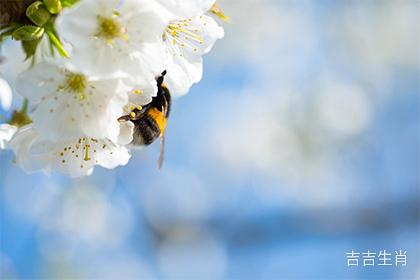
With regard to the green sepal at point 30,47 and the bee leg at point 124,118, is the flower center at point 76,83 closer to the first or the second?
the bee leg at point 124,118

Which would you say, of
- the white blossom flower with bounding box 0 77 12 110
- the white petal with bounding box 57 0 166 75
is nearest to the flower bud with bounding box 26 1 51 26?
the white petal with bounding box 57 0 166 75

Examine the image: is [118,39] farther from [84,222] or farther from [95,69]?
[84,222]

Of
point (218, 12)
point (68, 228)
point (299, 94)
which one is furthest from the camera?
point (299, 94)

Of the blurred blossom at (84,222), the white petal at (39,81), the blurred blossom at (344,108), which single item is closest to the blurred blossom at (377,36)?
the blurred blossom at (344,108)

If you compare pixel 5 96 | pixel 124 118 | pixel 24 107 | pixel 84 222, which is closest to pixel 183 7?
pixel 124 118

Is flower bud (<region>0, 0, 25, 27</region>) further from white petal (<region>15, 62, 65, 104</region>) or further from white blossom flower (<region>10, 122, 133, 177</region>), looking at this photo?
white blossom flower (<region>10, 122, 133, 177</region>)

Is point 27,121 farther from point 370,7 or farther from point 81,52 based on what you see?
point 370,7

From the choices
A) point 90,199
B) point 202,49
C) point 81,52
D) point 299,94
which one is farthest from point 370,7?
point 81,52
